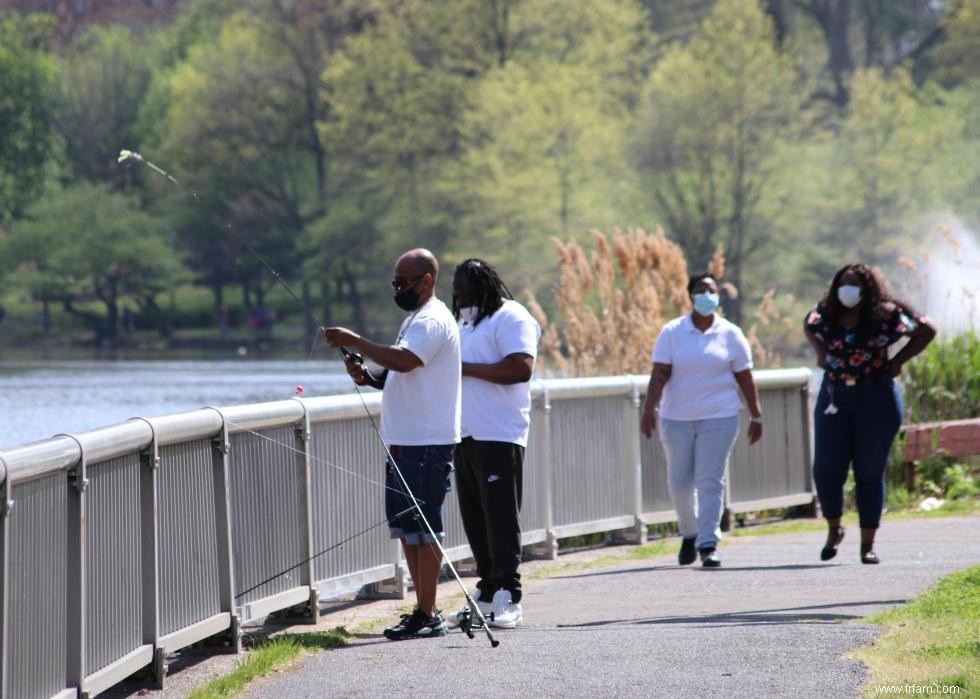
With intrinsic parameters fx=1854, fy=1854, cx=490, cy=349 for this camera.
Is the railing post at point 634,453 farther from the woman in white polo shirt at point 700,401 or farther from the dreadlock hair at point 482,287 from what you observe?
the dreadlock hair at point 482,287

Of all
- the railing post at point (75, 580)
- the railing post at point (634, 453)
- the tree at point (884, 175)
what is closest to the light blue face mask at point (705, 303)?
the railing post at point (634, 453)

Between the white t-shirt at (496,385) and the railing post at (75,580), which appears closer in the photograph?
the railing post at (75,580)

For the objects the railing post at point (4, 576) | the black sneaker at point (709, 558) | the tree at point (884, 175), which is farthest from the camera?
the tree at point (884, 175)

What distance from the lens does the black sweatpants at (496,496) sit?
26.9ft

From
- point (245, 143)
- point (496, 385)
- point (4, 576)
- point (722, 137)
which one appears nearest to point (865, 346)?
point (496, 385)

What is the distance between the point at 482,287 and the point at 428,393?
32.0 inches

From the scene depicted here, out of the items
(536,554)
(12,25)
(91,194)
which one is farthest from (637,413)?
(12,25)

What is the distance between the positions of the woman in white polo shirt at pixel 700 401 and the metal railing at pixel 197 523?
98 centimetres

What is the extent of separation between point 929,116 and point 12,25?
38.5 meters

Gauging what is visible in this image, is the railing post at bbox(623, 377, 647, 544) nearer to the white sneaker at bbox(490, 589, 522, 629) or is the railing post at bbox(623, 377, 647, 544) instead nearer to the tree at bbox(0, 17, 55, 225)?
the white sneaker at bbox(490, 589, 522, 629)

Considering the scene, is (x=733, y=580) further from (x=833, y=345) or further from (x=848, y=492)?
(x=848, y=492)

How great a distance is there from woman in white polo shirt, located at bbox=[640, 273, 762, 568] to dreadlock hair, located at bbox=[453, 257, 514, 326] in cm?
265

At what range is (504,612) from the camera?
8.20 meters

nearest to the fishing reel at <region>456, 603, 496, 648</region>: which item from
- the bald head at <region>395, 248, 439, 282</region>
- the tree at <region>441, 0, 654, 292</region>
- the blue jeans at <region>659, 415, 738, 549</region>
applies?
the bald head at <region>395, 248, 439, 282</region>
